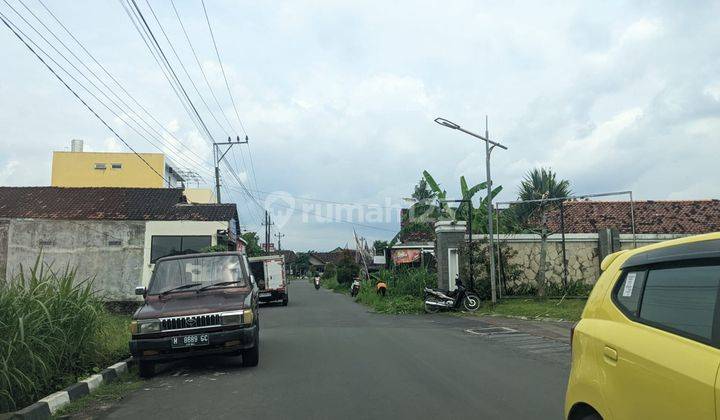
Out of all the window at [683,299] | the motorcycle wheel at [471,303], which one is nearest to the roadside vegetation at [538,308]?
the motorcycle wheel at [471,303]

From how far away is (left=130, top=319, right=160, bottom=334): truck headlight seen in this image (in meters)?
7.94

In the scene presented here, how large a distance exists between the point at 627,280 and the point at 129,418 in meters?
4.99

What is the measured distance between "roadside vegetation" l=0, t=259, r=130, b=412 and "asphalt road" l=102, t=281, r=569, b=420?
964mm

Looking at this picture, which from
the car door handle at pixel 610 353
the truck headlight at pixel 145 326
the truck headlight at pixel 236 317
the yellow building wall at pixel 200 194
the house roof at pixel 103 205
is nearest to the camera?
the car door handle at pixel 610 353

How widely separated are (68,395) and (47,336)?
0.92m

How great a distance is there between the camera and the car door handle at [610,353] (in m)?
3.10

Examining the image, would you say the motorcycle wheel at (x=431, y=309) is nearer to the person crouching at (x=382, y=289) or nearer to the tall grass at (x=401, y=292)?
the tall grass at (x=401, y=292)

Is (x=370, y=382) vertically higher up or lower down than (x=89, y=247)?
lower down

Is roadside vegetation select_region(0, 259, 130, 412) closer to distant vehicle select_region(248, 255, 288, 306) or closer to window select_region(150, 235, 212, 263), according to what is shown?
distant vehicle select_region(248, 255, 288, 306)

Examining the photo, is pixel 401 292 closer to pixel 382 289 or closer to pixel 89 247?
pixel 382 289

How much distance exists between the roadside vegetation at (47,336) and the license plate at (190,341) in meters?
1.26

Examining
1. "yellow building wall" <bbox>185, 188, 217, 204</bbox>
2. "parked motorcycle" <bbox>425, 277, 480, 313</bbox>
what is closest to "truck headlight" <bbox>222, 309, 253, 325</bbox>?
"parked motorcycle" <bbox>425, 277, 480, 313</bbox>

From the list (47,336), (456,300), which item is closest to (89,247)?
(456,300)

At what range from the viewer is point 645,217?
31.2m
